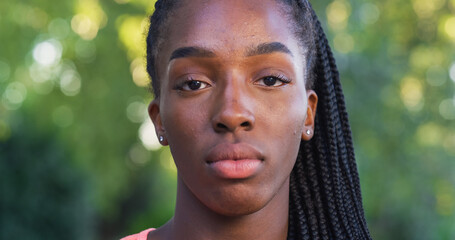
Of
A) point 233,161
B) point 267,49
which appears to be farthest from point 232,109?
point 267,49

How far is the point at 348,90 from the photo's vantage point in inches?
459

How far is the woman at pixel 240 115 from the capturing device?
2.53 metres

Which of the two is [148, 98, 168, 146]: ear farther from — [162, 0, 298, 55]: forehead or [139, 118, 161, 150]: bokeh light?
[139, 118, 161, 150]: bokeh light

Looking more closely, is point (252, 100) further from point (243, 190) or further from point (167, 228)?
point (167, 228)

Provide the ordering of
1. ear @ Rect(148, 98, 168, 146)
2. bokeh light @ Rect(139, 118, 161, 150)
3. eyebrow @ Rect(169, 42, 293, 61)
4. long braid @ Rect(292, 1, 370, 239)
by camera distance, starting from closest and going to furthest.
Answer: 1. eyebrow @ Rect(169, 42, 293, 61)
2. ear @ Rect(148, 98, 168, 146)
3. long braid @ Rect(292, 1, 370, 239)
4. bokeh light @ Rect(139, 118, 161, 150)

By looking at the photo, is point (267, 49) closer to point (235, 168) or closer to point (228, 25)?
point (228, 25)

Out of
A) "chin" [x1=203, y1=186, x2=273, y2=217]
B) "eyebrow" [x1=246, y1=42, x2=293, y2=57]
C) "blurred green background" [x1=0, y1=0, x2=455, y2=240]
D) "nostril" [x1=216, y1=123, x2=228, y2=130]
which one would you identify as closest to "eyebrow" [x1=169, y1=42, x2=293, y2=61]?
"eyebrow" [x1=246, y1=42, x2=293, y2=57]

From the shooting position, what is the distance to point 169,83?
8.92ft

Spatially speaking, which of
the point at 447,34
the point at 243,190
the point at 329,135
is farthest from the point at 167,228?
the point at 447,34

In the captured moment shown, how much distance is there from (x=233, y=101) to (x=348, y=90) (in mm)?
9407

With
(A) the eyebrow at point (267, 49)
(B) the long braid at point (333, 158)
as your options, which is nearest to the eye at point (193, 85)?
(A) the eyebrow at point (267, 49)

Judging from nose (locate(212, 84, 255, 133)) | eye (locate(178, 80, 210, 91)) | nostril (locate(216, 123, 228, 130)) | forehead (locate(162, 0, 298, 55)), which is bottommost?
nostril (locate(216, 123, 228, 130))

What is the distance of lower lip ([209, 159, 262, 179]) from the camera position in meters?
2.47

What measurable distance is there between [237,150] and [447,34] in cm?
1203
